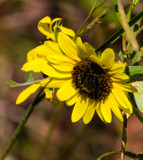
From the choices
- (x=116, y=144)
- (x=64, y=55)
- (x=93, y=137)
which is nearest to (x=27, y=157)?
(x=93, y=137)

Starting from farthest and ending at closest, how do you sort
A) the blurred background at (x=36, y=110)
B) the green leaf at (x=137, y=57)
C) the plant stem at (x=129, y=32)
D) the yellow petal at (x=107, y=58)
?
the blurred background at (x=36, y=110) < the green leaf at (x=137, y=57) < the yellow petal at (x=107, y=58) < the plant stem at (x=129, y=32)

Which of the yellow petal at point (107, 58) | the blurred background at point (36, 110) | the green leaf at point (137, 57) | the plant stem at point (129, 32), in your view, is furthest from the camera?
the blurred background at point (36, 110)

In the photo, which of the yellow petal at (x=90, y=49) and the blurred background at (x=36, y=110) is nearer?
the yellow petal at (x=90, y=49)

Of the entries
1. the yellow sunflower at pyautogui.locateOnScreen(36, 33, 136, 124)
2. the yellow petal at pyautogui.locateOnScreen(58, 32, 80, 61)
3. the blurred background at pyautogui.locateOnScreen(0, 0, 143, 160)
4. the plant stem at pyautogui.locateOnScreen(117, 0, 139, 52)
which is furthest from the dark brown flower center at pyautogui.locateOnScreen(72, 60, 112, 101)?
the blurred background at pyautogui.locateOnScreen(0, 0, 143, 160)

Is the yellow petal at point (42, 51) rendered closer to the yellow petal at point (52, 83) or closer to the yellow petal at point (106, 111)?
the yellow petal at point (52, 83)

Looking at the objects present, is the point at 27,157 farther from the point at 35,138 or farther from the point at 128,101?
the point at 128,101

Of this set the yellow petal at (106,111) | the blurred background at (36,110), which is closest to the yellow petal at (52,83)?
the yellow petal at (106,111)

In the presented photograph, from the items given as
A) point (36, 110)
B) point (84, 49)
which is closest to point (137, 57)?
point (84, 49)

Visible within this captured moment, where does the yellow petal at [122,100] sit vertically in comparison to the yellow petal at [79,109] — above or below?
above
